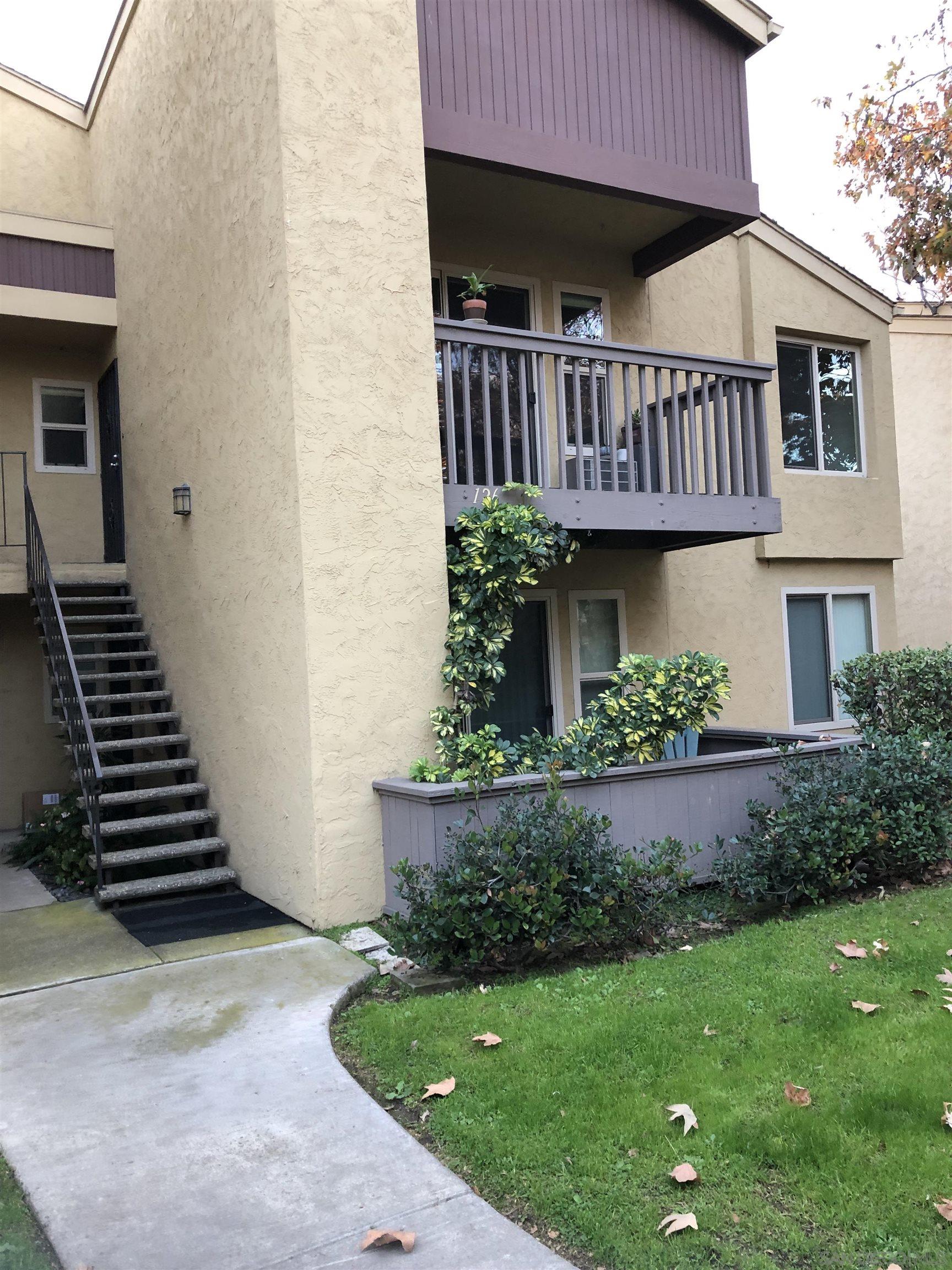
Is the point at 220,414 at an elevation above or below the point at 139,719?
above

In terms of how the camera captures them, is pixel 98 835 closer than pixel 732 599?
Yes

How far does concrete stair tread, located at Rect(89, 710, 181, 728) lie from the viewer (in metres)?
7.97

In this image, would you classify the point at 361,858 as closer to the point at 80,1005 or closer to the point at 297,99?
the point at 80,1005

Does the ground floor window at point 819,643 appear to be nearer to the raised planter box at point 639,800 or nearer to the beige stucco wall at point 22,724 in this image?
the raised planter box at point 639,800

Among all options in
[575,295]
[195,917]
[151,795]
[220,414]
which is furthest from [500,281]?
[195,917]

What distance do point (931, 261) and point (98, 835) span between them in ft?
26.6

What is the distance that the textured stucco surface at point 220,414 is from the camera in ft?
20.9

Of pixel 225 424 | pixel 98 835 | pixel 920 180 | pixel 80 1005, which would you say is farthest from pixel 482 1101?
pixel 920 180

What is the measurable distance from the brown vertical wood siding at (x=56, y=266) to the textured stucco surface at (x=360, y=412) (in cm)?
491

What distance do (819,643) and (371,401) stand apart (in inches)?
262

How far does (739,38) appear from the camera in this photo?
9000mm

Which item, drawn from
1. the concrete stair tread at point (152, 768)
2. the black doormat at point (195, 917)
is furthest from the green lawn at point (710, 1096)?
the concrete stair tread at point (152, 768)

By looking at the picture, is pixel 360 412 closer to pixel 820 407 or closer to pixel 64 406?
pixel 64 406

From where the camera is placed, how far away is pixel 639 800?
654 cm
